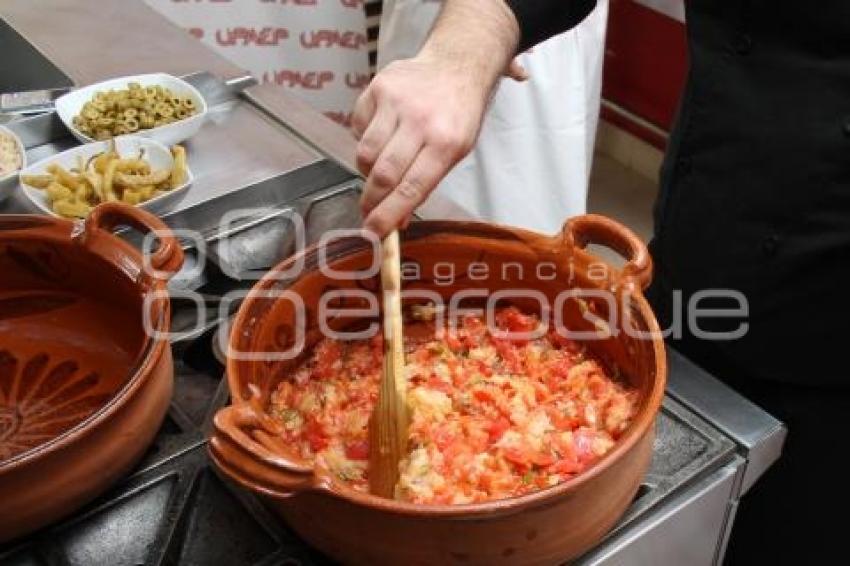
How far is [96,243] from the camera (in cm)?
96

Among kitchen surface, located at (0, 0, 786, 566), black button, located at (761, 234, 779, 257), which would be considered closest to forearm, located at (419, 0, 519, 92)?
kitchen surface, located at (0, 0, 786, 566)

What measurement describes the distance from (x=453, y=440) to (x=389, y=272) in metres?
0.17

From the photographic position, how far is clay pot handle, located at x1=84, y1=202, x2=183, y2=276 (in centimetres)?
91

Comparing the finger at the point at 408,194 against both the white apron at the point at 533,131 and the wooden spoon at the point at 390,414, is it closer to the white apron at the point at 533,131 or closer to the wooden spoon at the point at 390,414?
the wooden spoon at the point at 390,414

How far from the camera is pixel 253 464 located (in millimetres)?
700

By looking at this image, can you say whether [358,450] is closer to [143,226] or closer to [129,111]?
[143,226]

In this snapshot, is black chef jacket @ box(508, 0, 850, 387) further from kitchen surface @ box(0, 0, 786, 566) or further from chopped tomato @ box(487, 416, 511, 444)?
chopped tomato @ box(487, 416, 511, 444)

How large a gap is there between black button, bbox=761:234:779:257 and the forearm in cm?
42

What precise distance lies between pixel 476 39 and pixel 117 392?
1.77 feet

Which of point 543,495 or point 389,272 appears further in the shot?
point 389,272

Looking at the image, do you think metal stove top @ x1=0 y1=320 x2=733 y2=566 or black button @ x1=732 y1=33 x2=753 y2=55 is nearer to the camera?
metal stove top @ x1=0 y1=320 x2=733 y2=566

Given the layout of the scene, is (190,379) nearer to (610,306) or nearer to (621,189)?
(610,306)

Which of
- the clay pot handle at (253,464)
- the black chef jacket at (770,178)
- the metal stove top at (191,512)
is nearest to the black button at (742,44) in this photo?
the black chef jacket at (770,178)

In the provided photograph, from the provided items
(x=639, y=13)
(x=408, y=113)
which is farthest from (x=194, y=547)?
(x=639, y=13)
